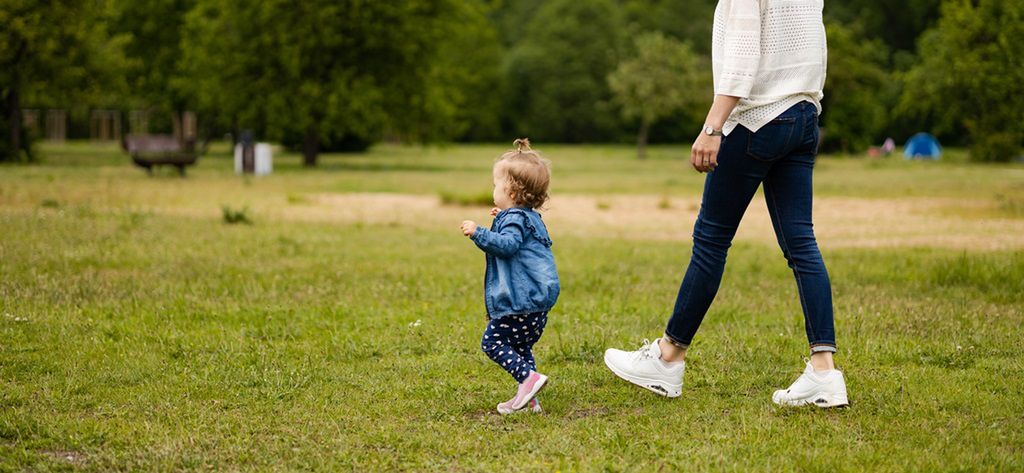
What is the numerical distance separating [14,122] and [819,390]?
107 ft

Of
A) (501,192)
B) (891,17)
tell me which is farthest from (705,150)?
(891,17)

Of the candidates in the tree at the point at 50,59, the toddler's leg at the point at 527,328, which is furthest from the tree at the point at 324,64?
the toddler's leg at the point at 527,328

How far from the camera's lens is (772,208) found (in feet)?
16.0

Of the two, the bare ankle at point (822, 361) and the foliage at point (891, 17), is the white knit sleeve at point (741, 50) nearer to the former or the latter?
the bare ankle at point (822, 361)

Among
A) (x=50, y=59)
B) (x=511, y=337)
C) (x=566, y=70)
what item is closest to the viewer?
(x=511, y=337)

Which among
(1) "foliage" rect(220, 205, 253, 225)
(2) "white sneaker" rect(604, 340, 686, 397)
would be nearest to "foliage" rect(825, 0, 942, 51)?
(1) "foliage" rect(220, 205, 253, 225)

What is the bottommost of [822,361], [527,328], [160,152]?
[160,152]

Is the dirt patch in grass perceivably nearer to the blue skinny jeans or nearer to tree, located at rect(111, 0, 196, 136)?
the blue skinny jeans

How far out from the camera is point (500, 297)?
4562mm

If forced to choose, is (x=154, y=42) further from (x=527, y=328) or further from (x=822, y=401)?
(x=822, y=401)

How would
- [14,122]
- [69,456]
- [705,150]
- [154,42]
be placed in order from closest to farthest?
[69,456] < [705,150] < [14,122] < [154,42]

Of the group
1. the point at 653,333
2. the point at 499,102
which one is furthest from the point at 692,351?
the point at 499,102

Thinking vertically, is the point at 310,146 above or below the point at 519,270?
below

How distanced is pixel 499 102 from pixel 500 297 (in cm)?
6988
